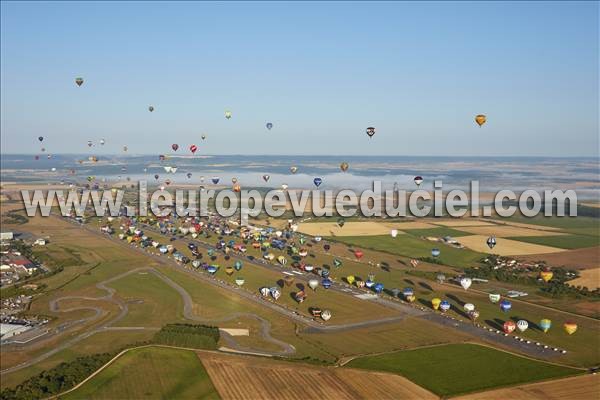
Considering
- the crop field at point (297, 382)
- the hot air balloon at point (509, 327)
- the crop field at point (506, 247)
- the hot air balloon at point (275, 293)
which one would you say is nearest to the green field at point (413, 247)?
the crop field at point (506, 247)

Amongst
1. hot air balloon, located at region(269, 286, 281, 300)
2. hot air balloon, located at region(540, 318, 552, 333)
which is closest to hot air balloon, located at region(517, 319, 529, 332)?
hot air balloon, located at region(540, 318, 552, 333)

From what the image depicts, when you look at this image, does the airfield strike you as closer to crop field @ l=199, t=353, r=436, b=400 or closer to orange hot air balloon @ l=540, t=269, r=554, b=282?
crop field @ l=199, t=353, r=436, b=400

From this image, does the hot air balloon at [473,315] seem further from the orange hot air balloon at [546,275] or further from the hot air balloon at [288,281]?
the hot air balloon at [288,281]

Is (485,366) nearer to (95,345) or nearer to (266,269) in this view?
(95,345)

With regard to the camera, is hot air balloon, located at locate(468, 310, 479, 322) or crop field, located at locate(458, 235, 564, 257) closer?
hot air balloon, located at locate(468, 310, 479, 322)

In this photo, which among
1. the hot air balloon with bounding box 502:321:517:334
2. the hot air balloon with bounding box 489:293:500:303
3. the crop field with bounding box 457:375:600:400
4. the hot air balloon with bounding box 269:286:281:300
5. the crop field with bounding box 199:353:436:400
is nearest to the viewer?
the crop field with bounding box 199:353:436:400

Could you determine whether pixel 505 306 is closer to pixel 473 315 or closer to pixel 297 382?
pixel 473 315
